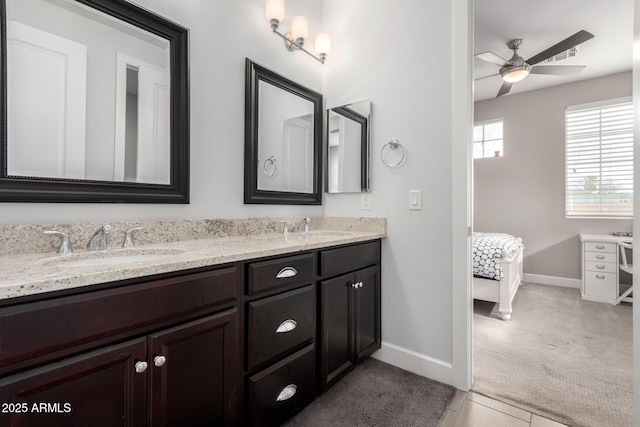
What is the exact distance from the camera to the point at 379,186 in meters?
2.10

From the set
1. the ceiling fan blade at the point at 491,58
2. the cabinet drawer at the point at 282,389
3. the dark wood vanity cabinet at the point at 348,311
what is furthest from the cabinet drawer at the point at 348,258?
the ceiling fan blade at the point at 491,58

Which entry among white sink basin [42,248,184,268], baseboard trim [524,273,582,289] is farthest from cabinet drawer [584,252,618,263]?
white sink basin [42,248,184,268]

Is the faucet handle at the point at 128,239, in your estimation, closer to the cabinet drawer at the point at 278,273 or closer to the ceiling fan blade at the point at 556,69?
the cabinet drawer at the point at 278,273

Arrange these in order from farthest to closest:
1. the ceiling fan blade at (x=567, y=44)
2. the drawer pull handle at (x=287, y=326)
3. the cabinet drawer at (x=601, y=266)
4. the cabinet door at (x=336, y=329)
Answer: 1. the cabinet drawer at (x=601, y=266)
2. the ceiling fan blade at (x=567, y=44)
3. the cabinet door at (x=336, y=329)
4. the drawer pull handle at (x=287, y=326)

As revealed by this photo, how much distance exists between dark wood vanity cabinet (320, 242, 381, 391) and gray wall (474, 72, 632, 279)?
11.4 feet

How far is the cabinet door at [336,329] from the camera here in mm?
1551

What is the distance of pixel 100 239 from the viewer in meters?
Answer: 1.21

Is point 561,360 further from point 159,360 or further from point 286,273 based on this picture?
point 159,360

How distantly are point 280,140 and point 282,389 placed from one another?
1502 millimetres

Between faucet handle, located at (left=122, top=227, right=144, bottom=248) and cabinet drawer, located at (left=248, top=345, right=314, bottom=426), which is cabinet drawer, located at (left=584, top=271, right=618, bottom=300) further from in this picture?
faucet handle, located at (left=122, top=227, right=144, bottom=248)

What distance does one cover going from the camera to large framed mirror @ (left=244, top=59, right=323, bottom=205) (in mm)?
1849

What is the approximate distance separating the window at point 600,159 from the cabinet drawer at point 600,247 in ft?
2.26

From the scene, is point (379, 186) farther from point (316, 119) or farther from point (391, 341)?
point (391, 341)

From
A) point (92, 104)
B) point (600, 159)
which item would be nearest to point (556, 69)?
point (600, 159)
